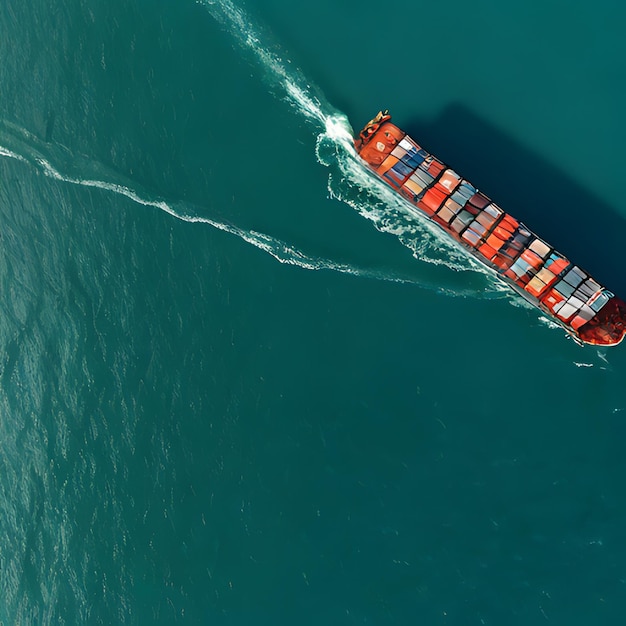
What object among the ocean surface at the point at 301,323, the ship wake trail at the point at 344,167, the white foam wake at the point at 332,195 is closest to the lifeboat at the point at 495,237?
the ship wake trail at the point at 344,167

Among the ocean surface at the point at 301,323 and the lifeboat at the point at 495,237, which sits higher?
A: the lifeboat at the point at 495,237

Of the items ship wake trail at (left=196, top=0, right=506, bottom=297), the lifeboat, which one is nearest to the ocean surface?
ship wake trail at (left=196, top=0, right=506, bottom=297)

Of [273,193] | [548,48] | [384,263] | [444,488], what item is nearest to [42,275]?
[273,193]

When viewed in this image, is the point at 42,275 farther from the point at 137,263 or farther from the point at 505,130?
the point at 505,130

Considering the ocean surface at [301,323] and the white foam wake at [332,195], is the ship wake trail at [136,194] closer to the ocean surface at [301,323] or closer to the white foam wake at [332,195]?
the white foam wake at [332,195]

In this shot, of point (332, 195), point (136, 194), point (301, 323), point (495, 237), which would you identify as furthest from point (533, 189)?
point (136, 194)

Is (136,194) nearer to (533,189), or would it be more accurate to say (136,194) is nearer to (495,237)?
(495,237)
